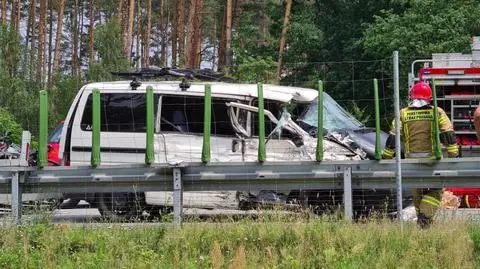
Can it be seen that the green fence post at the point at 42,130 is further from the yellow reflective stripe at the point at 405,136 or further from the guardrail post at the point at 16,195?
the yellow reflective stripe at the point at 405,136

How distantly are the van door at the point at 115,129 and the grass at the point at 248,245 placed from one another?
2.87 metres

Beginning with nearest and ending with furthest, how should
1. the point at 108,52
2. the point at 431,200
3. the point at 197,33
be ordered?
the point at 431,200 → the point at 108,52 → the point at 197,33

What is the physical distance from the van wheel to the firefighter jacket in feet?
10.7

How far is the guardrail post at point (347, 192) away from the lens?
7.51 meters

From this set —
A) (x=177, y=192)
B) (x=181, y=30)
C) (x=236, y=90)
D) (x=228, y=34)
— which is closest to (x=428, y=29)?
(x=228, y=34)

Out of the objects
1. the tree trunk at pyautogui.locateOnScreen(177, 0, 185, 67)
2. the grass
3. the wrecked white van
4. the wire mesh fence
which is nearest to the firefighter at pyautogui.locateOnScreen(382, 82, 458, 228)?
the grass

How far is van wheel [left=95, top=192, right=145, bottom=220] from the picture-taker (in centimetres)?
877

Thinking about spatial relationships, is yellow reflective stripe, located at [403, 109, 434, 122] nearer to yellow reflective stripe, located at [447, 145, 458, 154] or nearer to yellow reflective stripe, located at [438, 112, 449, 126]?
yellow reflective stripe, located at [438, 112, 449, 126]

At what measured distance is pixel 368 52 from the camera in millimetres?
26531

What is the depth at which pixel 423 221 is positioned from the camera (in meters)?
7.46

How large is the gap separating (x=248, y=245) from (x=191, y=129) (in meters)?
3.68

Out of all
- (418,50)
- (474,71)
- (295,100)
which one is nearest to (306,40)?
(418,50)

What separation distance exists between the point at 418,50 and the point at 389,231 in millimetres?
18182

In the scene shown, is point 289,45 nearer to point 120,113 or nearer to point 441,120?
point 120,113
